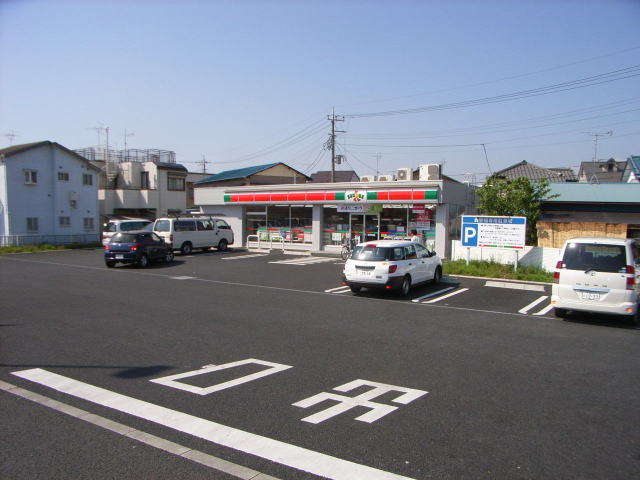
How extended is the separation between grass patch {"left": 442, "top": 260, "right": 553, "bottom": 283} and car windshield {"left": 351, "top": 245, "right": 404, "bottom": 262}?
5.48 metres

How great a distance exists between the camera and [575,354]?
27.2 feet

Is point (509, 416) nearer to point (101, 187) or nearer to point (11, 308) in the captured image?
point (11, 308)

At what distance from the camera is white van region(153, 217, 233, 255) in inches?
1004

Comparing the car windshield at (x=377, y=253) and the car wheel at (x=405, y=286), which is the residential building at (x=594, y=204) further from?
the car windshield at (x=377, y=253)

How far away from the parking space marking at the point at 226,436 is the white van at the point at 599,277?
27.0ft

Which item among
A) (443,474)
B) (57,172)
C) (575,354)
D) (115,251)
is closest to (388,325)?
(575,354)

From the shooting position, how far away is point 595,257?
10711 millimetres

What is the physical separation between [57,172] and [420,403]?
123 feet

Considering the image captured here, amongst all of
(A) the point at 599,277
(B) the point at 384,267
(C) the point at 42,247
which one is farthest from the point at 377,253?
(C) the point at 42,247

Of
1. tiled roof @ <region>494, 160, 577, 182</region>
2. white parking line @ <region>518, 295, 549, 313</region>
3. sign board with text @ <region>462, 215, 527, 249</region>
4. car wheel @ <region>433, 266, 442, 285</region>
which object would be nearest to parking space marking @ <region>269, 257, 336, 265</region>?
sign board with text @ <region>462, 215, 527, 249</region>

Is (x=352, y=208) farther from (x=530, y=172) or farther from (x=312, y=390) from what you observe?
(x=530, y=172)

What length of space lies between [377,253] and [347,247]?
1072 cm

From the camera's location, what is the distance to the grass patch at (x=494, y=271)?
57.4 feet

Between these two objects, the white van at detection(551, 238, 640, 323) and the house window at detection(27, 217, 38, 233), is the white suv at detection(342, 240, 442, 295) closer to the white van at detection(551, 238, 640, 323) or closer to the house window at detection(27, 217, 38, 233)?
the white van at detection(551, 238, 640, 323)
